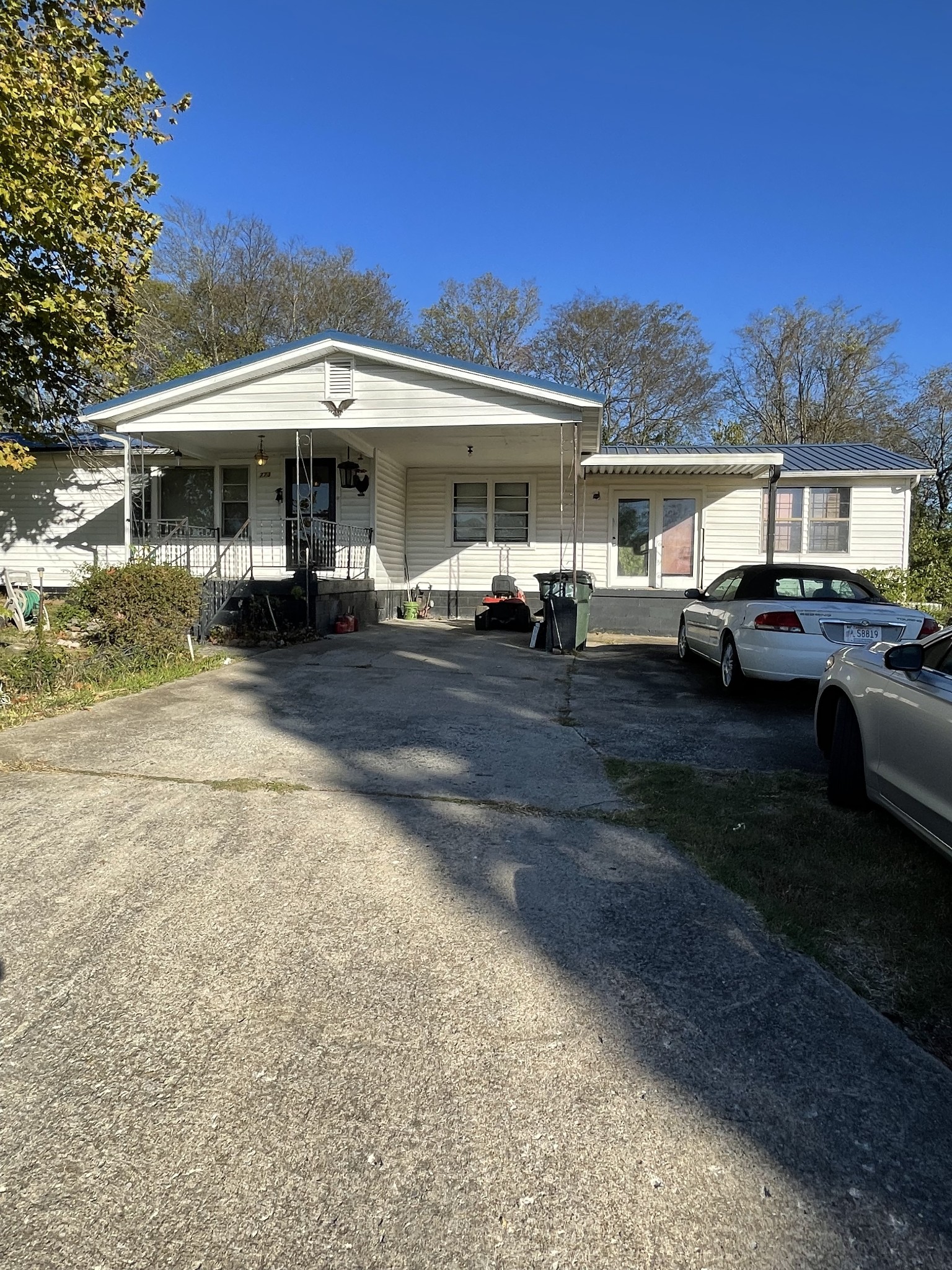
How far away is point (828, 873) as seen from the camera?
11.4 feet

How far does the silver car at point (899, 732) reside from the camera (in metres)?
3.14

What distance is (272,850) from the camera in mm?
3623

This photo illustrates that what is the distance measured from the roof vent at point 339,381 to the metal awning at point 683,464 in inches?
194

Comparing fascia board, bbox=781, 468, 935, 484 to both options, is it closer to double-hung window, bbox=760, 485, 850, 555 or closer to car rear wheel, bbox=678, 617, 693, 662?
double-hung window, bbox=760, 485, 850, 555

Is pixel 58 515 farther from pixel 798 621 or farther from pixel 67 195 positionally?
pixel 798 621

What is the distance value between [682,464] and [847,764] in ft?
37.6

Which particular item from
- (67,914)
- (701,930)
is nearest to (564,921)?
(701,930)

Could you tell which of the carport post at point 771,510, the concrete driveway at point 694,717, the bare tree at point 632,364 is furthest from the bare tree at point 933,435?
the concrete driveway at point 694,717

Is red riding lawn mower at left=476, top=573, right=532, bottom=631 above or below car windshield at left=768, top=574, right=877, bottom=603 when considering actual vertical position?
below

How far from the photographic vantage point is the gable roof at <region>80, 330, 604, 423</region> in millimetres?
11906

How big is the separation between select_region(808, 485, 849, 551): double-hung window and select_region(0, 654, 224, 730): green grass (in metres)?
12.9

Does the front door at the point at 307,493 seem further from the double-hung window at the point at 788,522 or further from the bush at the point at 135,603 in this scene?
the double-hung window at the point at 788,522

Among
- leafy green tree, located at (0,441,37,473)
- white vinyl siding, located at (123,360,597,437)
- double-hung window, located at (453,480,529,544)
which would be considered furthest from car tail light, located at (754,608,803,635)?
leafy green tree, located at (0,441,37,473)

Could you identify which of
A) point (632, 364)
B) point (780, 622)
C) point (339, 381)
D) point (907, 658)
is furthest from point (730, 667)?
point (632, 364)
